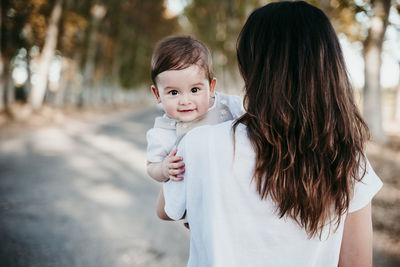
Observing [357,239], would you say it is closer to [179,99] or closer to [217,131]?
[217,131]

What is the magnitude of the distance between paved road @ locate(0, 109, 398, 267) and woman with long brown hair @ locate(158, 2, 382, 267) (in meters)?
2.34

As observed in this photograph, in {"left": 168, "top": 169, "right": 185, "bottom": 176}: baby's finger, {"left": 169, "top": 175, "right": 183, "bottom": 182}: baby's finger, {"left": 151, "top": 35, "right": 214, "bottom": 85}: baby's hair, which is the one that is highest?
{"left": 151, "top": 35, "right": 214, "bottom": 85}: baby's hair

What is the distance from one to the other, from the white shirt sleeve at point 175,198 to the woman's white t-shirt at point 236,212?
0.10 feet

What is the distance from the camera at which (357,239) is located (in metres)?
1.27

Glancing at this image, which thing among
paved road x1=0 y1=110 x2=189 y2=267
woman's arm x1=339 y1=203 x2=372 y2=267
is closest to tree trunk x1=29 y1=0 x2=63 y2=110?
paved road x1=0 y1=110 x2=189 y2=267

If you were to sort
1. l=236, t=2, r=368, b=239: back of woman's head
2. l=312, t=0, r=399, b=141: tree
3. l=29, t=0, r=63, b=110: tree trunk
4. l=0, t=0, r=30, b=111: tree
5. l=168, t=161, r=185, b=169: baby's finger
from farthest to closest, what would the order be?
l=29, t=0, r=63, b=110: tree trunk, l=0, t=0, r=30, b=111: tree, l=312, t=0, r=399, b=141: tree, l=168, t=161, r=185, b=169: baby's finger, l=236, t=2, r=368, b=239: back of woman's head

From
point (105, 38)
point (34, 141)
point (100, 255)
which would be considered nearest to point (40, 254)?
point (100, 255)

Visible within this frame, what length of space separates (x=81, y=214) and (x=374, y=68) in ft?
31.9

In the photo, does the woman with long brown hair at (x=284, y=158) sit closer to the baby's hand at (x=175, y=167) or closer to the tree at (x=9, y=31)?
the baby's hand at (x=175, y=167)

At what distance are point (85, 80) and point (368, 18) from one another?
19676mm

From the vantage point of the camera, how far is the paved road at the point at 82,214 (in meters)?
3.44

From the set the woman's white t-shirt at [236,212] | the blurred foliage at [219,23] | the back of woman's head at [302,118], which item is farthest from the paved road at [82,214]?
the blurred foliage at [219,23]

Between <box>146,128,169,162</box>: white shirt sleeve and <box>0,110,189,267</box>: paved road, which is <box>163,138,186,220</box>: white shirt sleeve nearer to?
<box>146,128,169,162</box>: white shirt sleeve

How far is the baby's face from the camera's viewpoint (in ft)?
5.46
